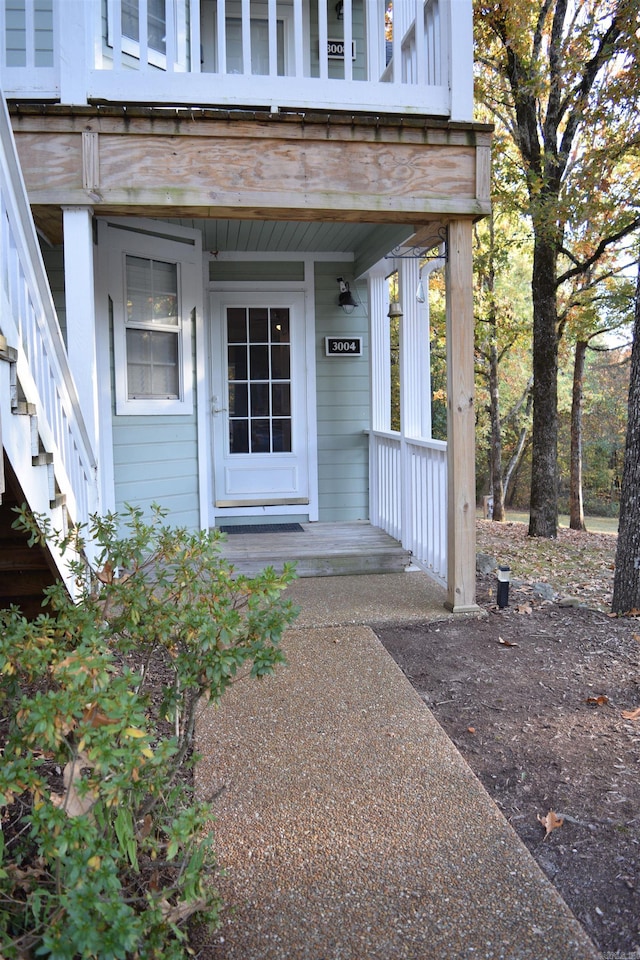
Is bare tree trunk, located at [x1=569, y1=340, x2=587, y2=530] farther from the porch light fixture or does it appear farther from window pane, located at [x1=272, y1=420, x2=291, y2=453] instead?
window pane, located at [x1=272, y1=420, x2=291, y2=453]

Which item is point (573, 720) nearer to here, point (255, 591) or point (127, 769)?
point (255, 591)

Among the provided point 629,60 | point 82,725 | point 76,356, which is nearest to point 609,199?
point 629,60

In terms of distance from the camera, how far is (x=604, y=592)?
722 centimetres

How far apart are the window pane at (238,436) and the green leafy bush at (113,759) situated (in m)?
4.37

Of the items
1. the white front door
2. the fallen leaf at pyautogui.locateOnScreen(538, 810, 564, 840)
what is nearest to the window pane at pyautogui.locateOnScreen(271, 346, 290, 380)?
the white front door

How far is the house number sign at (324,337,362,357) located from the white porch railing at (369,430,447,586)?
2.51ft

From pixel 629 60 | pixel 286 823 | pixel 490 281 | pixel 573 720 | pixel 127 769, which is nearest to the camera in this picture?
pixel 127 769

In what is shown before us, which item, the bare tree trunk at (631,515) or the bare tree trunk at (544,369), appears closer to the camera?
the bare tree trunk at (631,515)

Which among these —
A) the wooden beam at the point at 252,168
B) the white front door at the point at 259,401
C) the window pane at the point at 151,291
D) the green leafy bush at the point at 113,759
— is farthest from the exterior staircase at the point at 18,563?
the white front door at the point at 259,401

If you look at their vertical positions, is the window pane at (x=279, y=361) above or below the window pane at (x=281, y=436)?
above

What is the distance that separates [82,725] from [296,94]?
4.00 meters

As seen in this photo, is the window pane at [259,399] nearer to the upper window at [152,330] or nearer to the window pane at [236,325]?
the window pane at [236,325]

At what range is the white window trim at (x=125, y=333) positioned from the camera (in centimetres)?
567

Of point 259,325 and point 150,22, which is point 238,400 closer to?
point 259,325
